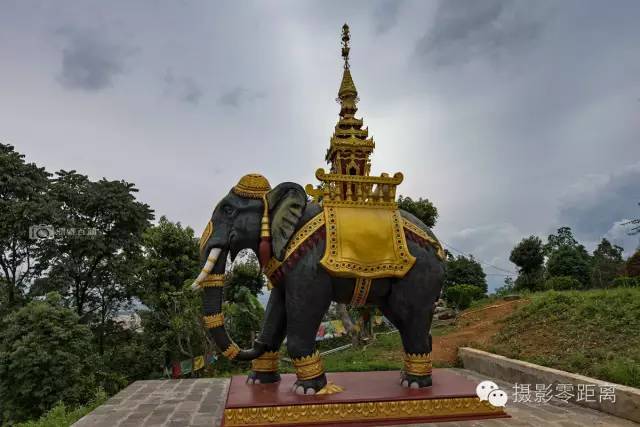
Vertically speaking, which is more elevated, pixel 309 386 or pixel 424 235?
pixel 424 235

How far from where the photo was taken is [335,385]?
4.90m

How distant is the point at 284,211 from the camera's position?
4.82 m

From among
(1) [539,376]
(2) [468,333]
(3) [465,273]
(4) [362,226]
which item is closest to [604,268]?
(3) [465,273]

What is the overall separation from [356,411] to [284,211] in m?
2.09

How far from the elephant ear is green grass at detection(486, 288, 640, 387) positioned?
449 cm

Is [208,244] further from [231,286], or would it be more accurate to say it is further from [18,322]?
[231,286]

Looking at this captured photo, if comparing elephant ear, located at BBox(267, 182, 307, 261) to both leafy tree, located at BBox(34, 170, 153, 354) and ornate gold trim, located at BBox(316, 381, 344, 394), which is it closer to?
ornate gold trim, located at BBox(316, 381, 344, 394)

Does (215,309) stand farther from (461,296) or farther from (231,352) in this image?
(461,296)

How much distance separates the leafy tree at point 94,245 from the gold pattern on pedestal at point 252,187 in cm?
1394

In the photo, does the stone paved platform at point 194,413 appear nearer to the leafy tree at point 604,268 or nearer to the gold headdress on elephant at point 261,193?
the gold headdress on elephant at point 261,193

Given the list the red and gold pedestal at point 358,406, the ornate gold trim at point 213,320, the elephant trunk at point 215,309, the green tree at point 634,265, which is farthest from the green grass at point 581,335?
the green tree at point 634,265

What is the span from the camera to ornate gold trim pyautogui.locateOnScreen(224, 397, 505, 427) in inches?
167

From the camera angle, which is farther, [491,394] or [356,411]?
[491,394]

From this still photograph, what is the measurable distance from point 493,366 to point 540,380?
1348mm
